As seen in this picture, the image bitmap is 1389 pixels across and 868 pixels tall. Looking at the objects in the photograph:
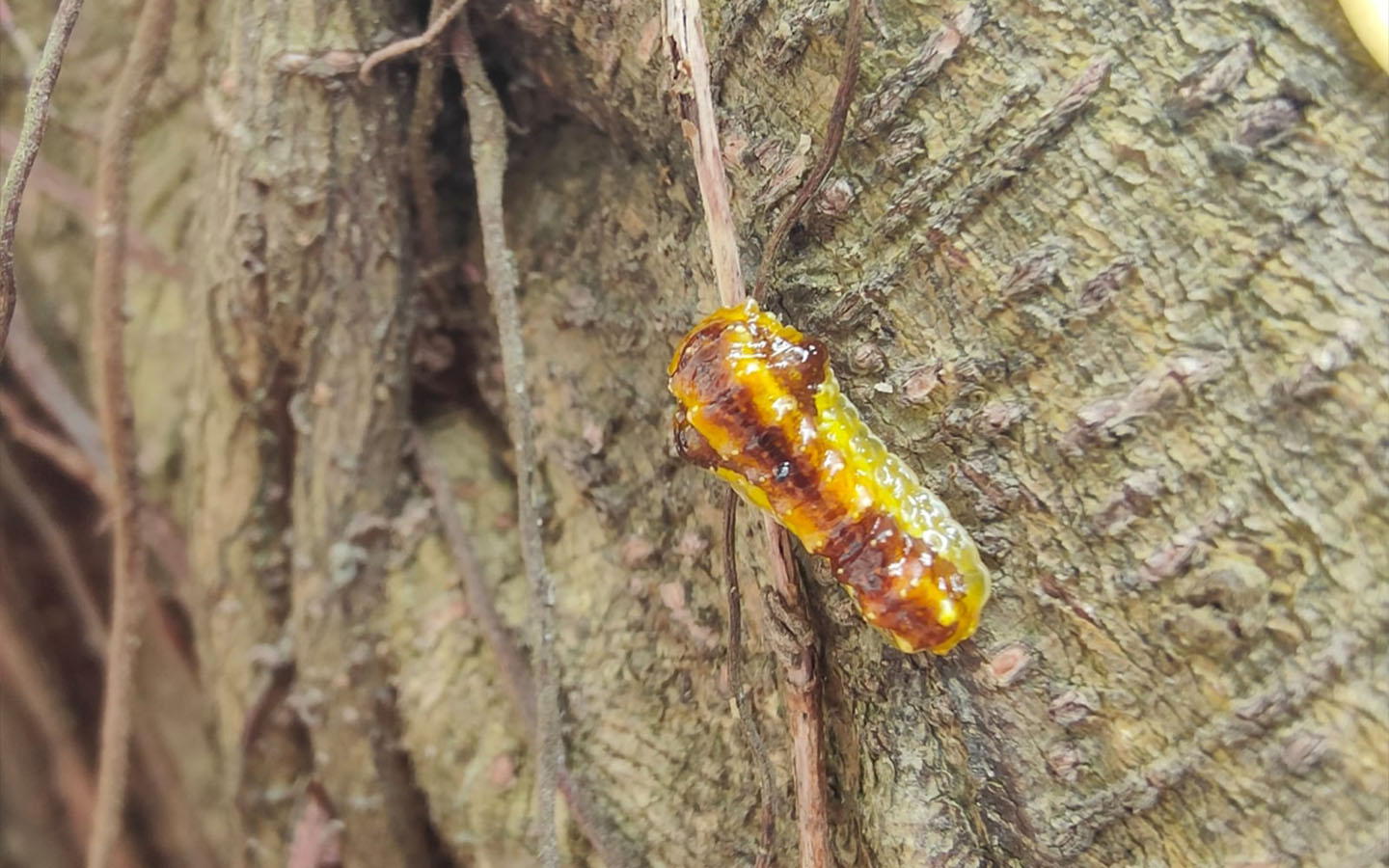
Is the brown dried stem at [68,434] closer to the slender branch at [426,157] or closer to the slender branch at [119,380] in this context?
the slender branch at [119,380]

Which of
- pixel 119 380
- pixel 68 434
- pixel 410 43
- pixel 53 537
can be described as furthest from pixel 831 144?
pixel 53 537

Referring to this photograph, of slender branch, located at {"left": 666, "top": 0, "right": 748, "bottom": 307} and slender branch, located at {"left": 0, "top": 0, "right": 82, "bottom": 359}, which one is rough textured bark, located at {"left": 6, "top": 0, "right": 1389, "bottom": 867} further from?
slender branch, located at {"left": 0, "top": 0, "right": 82, "bottom": 359}

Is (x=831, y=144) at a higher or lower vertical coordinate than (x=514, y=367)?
higher

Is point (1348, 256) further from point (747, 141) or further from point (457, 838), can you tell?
point (457, 838)

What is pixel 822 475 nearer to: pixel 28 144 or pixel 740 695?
pixel 740 695

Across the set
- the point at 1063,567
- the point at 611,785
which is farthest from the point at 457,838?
the point at 1063,567

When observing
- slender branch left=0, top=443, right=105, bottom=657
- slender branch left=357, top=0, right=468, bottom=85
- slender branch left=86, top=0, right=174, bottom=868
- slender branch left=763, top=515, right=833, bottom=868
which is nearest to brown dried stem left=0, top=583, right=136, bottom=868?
slender branch left=0, top=443, right=105, bottom=657
